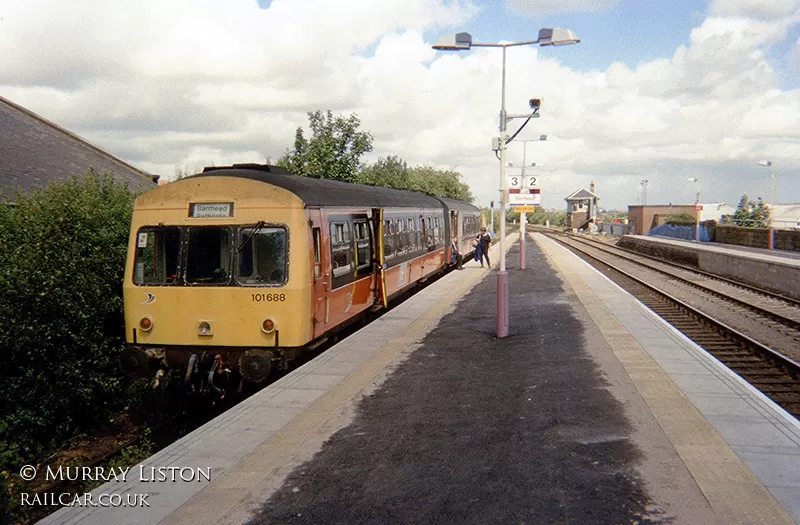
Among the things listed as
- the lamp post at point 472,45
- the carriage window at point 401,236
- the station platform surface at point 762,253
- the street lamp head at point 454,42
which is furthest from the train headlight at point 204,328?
the station platform surface at point 762,253

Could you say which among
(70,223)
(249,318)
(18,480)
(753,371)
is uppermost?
(70,223)

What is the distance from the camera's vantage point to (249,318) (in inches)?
367

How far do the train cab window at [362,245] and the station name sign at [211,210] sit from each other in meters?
3.38

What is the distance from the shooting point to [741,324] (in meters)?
15.5

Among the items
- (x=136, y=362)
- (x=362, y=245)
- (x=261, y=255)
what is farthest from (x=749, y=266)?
(x=136, y=362)

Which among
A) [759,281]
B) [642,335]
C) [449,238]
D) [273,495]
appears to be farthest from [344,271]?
[759,281]

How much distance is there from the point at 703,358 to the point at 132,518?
8544 millimetres

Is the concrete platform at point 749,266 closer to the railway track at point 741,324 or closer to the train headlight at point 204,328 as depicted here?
the railway track at point 741,324

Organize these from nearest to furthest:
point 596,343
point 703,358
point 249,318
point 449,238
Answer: point 249,318, point 703,358, point 596,343, point 449,238

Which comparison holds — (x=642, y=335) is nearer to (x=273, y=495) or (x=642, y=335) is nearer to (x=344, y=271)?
(x=344, y=271)

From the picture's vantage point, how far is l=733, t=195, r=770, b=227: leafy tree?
181 ft

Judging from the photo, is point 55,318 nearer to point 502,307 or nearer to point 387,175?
point 502,307

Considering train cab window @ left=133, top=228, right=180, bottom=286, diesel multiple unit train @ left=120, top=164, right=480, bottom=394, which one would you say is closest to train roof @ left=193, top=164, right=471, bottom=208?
diesel multiple unit train @ left=120, top=164, right=480, bottom=394

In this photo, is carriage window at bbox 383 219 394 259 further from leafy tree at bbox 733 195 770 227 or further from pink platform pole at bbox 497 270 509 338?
leafy tree at bbox 733 195 770 227
